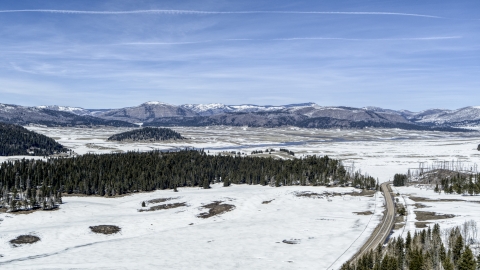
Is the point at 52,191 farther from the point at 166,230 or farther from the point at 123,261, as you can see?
the point at 123,261

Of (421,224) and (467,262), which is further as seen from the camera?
(421,224)

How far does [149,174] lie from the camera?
159500mm

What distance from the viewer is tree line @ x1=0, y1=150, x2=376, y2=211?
140750mm

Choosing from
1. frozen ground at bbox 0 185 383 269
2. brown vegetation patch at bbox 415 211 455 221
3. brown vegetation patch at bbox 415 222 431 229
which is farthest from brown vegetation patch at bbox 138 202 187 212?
brown vegetation patch at bbox 415 211 455 221

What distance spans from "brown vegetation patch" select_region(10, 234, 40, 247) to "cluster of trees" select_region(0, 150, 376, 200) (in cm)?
3492

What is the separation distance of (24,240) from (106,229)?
17.0 meters

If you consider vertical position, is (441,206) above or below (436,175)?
below

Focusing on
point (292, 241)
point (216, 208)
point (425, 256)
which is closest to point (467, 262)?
point (425, 256)

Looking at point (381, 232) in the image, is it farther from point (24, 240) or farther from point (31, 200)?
point (31, 200)

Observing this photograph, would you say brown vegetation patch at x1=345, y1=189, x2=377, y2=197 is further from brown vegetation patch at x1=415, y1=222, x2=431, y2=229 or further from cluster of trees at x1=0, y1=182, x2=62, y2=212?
cluster of trees at x1=0, y1=182, x2=62, y2=212

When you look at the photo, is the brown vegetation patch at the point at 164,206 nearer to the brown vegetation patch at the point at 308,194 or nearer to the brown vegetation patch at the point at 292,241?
the brown vegetation patch at the point at 308,194

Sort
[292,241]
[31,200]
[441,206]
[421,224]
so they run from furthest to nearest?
1. [441,206]
2. [31,200]
3. [421,224]
4. [292,241]

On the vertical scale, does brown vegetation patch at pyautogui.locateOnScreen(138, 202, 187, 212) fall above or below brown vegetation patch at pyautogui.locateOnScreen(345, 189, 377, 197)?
below

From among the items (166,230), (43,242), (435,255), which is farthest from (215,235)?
(435,255)
